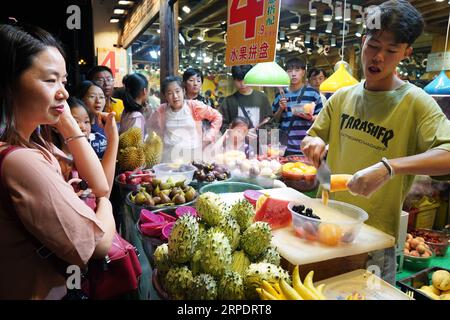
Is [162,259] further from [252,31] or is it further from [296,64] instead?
[296,64]

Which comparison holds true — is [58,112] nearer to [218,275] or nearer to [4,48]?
[4,48]

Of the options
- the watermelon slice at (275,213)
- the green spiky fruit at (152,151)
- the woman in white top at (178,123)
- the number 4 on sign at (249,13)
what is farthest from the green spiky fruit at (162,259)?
the woman in white top at (178,123)

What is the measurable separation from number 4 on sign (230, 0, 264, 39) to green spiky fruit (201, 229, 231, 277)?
195 cm

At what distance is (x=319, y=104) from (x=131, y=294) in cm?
394

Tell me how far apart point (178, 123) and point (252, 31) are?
1.72 m

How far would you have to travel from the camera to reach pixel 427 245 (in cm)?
350

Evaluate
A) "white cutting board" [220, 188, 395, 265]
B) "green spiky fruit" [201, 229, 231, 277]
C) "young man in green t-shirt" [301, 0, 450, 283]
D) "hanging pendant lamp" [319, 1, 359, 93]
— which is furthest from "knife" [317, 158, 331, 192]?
"hanging pendant lamp" [319, 1, 359, 93]

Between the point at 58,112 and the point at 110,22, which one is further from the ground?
the point at 110,22

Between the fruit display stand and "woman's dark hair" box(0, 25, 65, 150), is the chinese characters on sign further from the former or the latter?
"woman's dark hair" box(0, 25, 65, 150)

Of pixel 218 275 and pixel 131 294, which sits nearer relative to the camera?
pixel 218 275

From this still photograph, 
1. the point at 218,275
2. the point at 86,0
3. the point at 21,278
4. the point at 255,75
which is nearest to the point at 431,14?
the point at 255,75

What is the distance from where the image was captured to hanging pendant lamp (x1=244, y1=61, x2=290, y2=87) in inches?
137

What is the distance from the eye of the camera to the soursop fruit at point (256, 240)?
1.34m

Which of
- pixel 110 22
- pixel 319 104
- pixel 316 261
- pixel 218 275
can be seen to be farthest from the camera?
pixel 110 22
